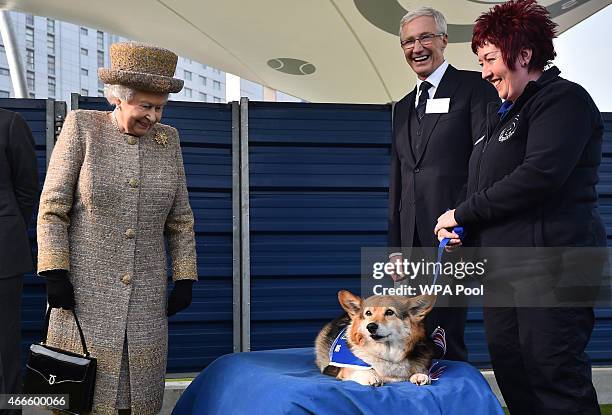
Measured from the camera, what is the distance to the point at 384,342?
1890 mm

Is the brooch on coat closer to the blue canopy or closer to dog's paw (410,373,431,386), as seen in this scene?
the blue canopy

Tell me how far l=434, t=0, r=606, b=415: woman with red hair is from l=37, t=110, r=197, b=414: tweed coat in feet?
3.37

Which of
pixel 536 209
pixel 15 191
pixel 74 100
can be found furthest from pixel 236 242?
pixel 536 209

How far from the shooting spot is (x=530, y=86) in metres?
1.86

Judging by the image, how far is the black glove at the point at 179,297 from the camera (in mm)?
2188

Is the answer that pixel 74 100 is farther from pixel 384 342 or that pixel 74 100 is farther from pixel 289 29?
pixel 289 29

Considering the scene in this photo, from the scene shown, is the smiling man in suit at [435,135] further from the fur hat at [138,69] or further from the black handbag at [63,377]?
the black handbag at [63,377]

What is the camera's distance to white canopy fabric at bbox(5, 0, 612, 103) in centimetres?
870

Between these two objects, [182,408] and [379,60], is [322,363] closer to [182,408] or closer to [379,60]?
[182,408]

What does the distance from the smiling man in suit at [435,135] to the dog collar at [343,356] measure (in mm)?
454

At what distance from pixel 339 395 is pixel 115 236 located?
907 millimetres

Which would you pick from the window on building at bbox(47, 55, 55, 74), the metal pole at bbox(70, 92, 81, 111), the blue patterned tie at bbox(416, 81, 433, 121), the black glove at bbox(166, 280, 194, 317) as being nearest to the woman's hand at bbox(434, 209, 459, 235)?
the blue patterned tie at bbox(416, 81, 433, 121)

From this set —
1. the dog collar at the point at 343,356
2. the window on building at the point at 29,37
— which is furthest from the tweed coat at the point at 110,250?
the window on building at the point at 29,37

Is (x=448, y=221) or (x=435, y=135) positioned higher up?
(x=435, y=135)
